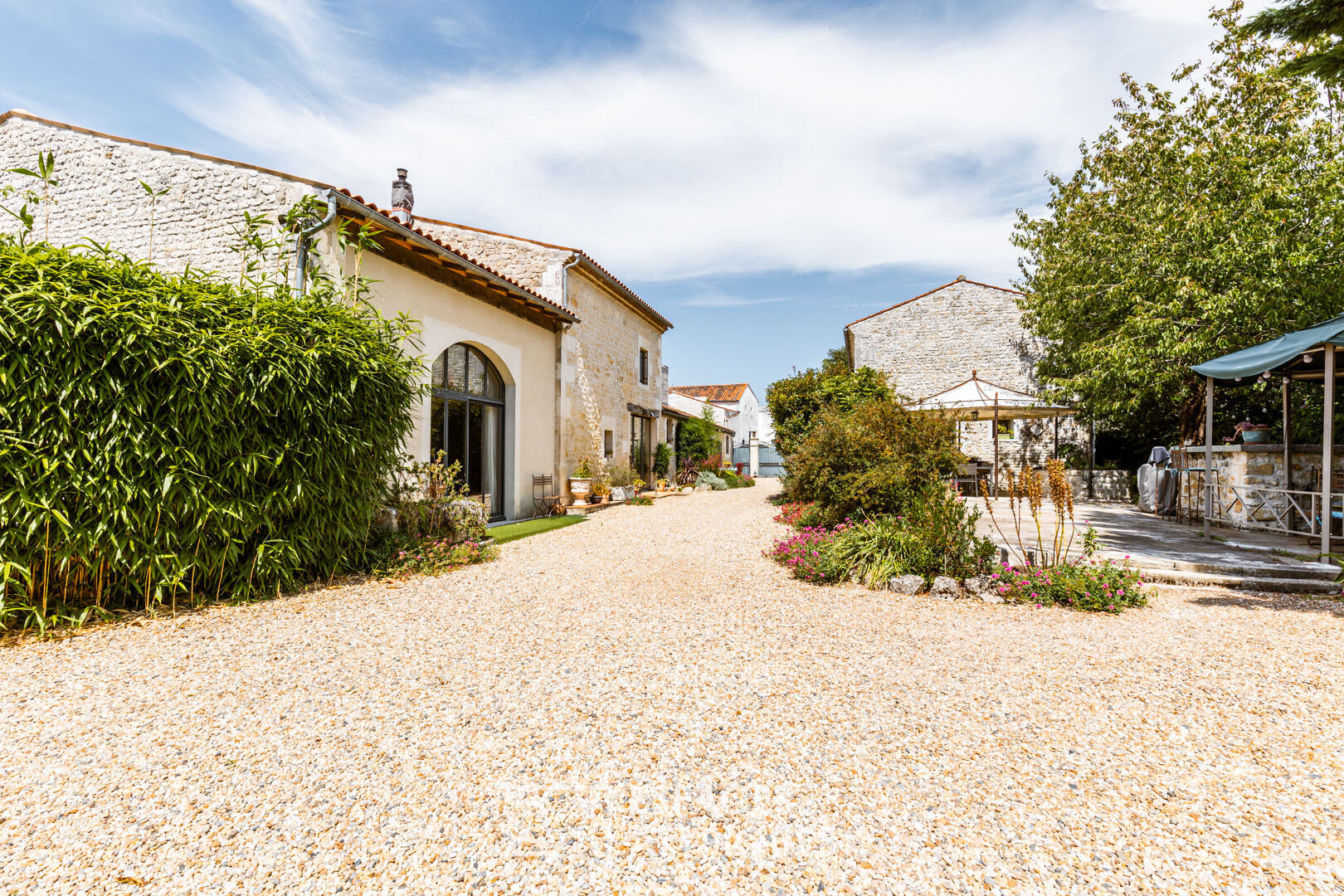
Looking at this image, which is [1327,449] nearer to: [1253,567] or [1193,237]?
[1253,567]

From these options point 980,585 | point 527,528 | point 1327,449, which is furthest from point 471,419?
point 1327,449

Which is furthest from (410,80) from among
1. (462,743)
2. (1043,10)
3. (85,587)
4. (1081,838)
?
(1081,838)

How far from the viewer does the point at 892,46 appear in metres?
6.54

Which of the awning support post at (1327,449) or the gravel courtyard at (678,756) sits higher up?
the awning support post at (1327,449)

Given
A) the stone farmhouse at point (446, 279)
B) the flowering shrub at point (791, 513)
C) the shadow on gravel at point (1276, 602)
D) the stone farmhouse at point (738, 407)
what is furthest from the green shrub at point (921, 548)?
the stone farmhouse at point (738, 407)

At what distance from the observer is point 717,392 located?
40969 millimetres

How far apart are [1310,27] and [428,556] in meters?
8.87

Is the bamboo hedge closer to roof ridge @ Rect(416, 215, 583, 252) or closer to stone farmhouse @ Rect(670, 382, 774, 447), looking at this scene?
roof ridge @ Rect(416, 215, 583, 252)

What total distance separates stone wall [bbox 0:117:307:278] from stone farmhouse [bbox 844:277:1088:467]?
17.3 meters

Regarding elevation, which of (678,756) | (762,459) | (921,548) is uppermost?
(762,459)

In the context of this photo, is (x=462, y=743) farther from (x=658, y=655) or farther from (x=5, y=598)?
(x=5, y=598)

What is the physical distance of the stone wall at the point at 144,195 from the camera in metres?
7.22

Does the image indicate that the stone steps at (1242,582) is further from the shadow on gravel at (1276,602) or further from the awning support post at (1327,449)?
the awning support post at (1327,449)

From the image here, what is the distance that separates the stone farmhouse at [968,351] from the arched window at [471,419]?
540 inches
